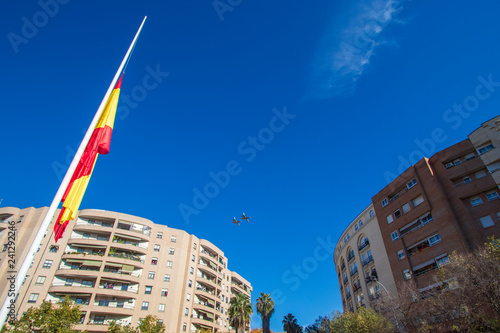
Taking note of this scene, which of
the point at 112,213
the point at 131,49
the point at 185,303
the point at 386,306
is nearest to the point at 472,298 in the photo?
the point at 386,306

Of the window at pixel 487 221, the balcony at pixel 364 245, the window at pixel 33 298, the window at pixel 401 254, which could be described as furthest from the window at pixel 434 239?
the window at pixel 33 298

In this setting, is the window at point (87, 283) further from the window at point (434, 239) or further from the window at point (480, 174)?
the window at point (480, 174)

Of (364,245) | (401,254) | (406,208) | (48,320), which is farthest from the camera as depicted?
(364,245)

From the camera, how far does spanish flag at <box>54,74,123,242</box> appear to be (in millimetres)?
8273

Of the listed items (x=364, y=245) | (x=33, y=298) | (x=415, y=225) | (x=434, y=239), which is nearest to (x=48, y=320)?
(x=33, y=298)

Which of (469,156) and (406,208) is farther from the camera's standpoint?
(406,208)

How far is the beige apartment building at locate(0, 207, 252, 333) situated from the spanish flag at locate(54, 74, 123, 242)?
36.5 metres

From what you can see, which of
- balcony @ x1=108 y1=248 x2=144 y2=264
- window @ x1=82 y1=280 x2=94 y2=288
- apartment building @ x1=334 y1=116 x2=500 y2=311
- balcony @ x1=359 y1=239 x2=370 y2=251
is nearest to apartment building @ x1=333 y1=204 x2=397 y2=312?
balcony @ x1=359 y1=239 x2=370 y2=251

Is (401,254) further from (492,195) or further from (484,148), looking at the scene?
(484,148)

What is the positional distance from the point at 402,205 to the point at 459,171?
7422 mm

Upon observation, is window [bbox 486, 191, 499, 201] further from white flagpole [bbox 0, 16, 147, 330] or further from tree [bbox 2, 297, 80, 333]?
tree [bbox 2, 297, 80, 333]

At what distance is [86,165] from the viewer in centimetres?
893

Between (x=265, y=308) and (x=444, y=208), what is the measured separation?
107 feet

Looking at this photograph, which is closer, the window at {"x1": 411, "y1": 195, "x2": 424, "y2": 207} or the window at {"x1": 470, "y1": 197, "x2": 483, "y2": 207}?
the window at {"x1": 470, "y1": 197, "x2": 483, "y2": 207}
